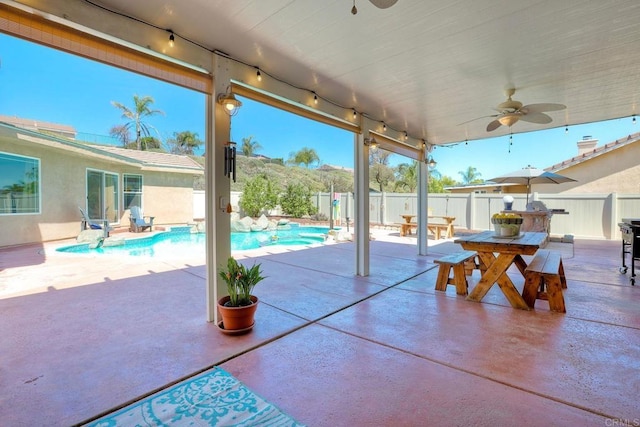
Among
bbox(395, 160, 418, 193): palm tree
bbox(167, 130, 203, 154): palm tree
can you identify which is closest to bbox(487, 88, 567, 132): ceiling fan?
bbox(395, 160, 418, 193): palm tree

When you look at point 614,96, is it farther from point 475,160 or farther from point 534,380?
point 475,160

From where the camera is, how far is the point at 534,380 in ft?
6.82

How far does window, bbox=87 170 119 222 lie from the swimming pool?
2.09 metres

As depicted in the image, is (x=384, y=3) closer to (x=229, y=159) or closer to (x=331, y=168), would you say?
(x=229, y=159)

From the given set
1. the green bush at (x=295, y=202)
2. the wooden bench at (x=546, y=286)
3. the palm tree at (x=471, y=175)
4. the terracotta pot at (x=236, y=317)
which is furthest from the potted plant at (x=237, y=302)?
the palm tree at (x=471, y=175)

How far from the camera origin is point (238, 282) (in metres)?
2.83

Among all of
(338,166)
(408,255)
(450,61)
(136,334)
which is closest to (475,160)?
(338,166)

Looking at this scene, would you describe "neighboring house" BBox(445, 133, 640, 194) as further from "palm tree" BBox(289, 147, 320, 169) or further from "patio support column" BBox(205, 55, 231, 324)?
"palm tree" BBox(289, 147, 320, 169)

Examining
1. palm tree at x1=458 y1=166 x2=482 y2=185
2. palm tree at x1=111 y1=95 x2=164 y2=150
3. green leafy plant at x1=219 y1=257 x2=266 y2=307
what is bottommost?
green leafy plant at x1=219 y1=257 x2=266 y2=307

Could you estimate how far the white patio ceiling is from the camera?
89.1 inches

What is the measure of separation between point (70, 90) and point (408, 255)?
27.9m

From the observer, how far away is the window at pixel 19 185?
699cm

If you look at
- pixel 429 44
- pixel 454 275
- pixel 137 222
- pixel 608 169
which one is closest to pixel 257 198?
pixel 137 222

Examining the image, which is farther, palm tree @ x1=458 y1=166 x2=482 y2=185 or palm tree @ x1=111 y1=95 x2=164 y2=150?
A: palm tree @ x1=458 y1=166 x2=482 y2=185
